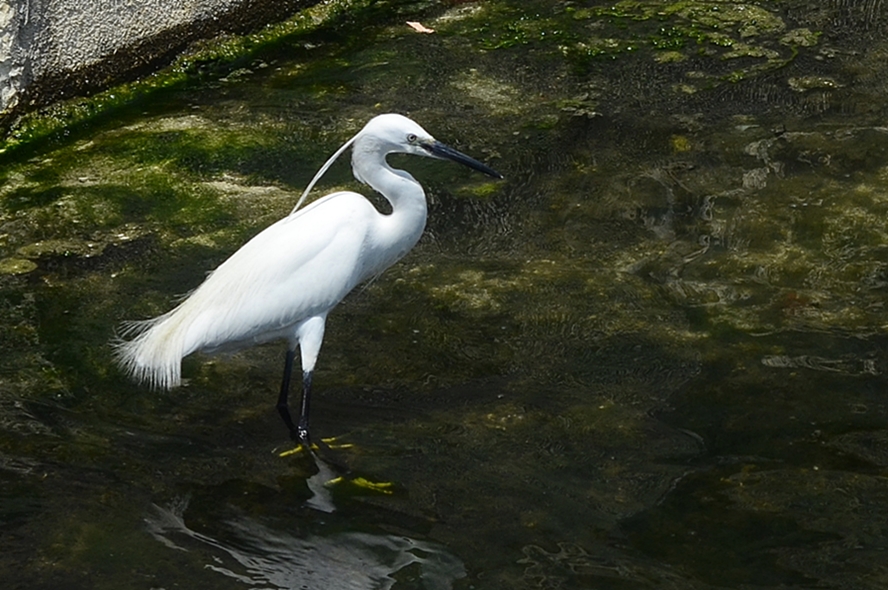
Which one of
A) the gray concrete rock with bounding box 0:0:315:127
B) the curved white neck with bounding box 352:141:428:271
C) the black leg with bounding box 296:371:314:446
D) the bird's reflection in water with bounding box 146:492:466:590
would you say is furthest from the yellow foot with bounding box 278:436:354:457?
the gray concrete rock with bounding box 0:0:315:127

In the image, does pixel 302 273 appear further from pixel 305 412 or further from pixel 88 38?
pixel 88 38

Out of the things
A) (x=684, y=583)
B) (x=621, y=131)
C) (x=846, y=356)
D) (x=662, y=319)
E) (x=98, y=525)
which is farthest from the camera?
(x=621, y=131)

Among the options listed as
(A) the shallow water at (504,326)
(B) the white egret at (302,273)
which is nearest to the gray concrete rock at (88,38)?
(A) the shallow water at (504,326)

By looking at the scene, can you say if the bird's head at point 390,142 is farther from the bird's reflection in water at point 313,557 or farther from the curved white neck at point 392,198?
the bird's reflection in water at point 313,557

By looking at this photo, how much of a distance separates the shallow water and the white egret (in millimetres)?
210

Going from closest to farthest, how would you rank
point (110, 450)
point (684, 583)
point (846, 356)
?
point (684, 583) < point (110, 450) < point (846, 356)

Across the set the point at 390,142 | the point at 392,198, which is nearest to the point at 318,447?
the point at 392,198

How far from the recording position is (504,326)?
4141mm

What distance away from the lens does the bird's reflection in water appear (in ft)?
9.89

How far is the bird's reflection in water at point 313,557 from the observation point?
3.02 m

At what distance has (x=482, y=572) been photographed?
3.02 meters

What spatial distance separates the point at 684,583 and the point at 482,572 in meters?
0.47

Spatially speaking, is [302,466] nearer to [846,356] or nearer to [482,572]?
[482,572]

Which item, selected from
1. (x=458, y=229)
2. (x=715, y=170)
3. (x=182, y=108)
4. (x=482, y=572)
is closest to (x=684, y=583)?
(x=482, y=572)
